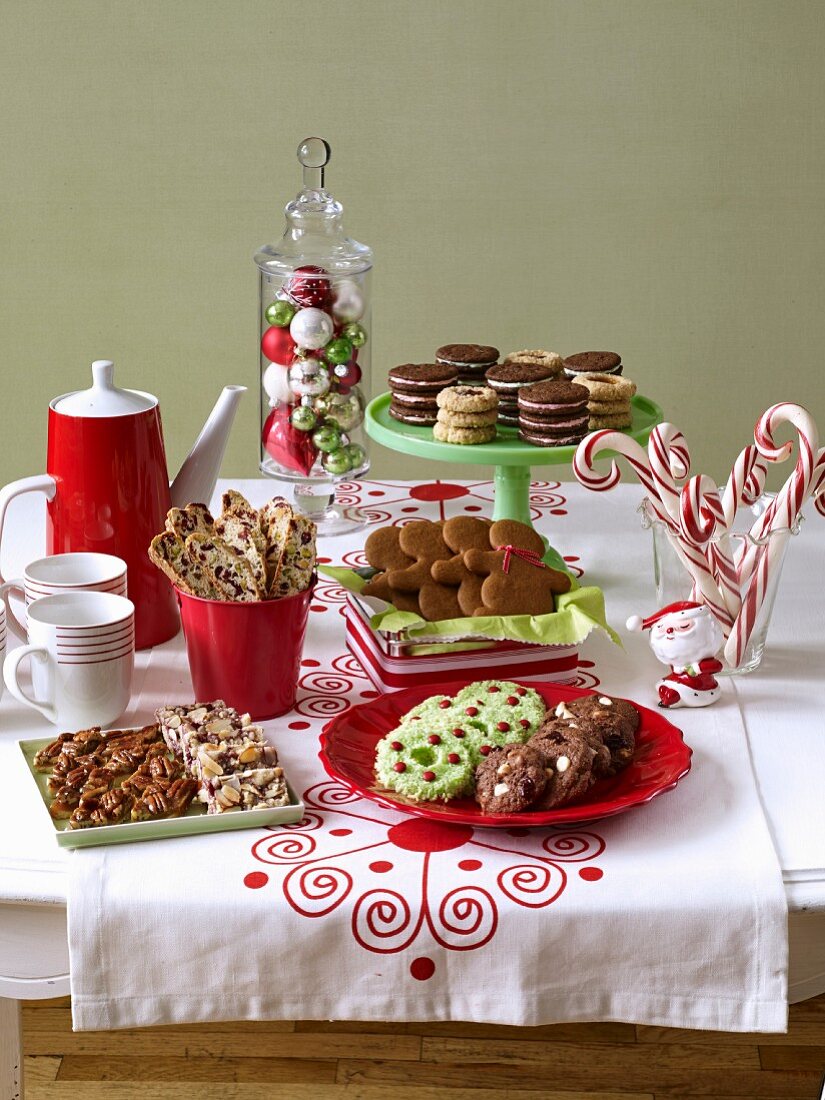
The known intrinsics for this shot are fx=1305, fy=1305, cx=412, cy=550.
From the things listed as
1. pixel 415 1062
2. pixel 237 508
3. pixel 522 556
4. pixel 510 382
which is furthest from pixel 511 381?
pixel 415 1062

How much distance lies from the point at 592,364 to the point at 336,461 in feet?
1.05

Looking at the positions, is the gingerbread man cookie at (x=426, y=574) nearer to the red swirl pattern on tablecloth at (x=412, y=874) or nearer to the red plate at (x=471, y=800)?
the red plate at (x=471, y=800)

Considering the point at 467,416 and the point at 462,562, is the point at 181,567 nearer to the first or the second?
the point at 462,562

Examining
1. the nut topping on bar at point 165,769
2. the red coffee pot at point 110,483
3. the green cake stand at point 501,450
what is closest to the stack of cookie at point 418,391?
the green cake stand at point 501,450

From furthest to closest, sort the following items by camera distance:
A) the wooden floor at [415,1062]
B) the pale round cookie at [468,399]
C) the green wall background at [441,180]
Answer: the green wall background at [441,180] < the wooden floor at [415,1062] < the pale round cookie at [468,399]

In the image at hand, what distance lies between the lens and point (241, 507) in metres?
1.12

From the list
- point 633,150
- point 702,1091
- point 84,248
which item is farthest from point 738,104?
point 702,1091

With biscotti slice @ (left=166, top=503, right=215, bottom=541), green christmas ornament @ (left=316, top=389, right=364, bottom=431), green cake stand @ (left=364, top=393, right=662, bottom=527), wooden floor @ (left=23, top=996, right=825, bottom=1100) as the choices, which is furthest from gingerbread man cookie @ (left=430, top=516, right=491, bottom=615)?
wooden floor @ (left=23, top=996, right=825, bottom=1100)

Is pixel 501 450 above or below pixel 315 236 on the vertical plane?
below

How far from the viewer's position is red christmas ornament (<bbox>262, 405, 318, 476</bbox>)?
4.95ft

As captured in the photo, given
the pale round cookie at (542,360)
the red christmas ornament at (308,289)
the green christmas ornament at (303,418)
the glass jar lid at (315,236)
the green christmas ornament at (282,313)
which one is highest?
the glass jar lid at (315,236)

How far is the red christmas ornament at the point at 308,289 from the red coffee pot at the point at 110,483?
1.03 feet

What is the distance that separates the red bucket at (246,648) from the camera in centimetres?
103

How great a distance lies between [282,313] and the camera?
4.86 feet
